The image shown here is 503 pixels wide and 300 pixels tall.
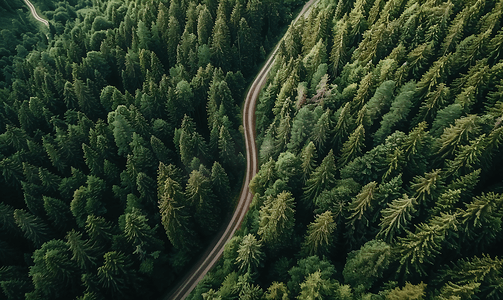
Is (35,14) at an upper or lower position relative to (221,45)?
upper

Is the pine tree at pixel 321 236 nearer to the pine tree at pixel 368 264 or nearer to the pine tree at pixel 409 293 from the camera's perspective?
the pine tree at pixel 368 264

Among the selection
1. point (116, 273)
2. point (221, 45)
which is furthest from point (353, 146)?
point (221, 45)

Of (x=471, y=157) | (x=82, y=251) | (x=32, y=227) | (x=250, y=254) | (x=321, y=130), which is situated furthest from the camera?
(x=32, y=227)

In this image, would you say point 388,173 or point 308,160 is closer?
point 388,173

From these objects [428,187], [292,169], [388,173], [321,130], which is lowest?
[428,187]

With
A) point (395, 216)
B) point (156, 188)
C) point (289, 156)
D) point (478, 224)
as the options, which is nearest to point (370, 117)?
point (289, 156)

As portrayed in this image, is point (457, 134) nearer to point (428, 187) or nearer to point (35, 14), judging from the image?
point (428, 187)
